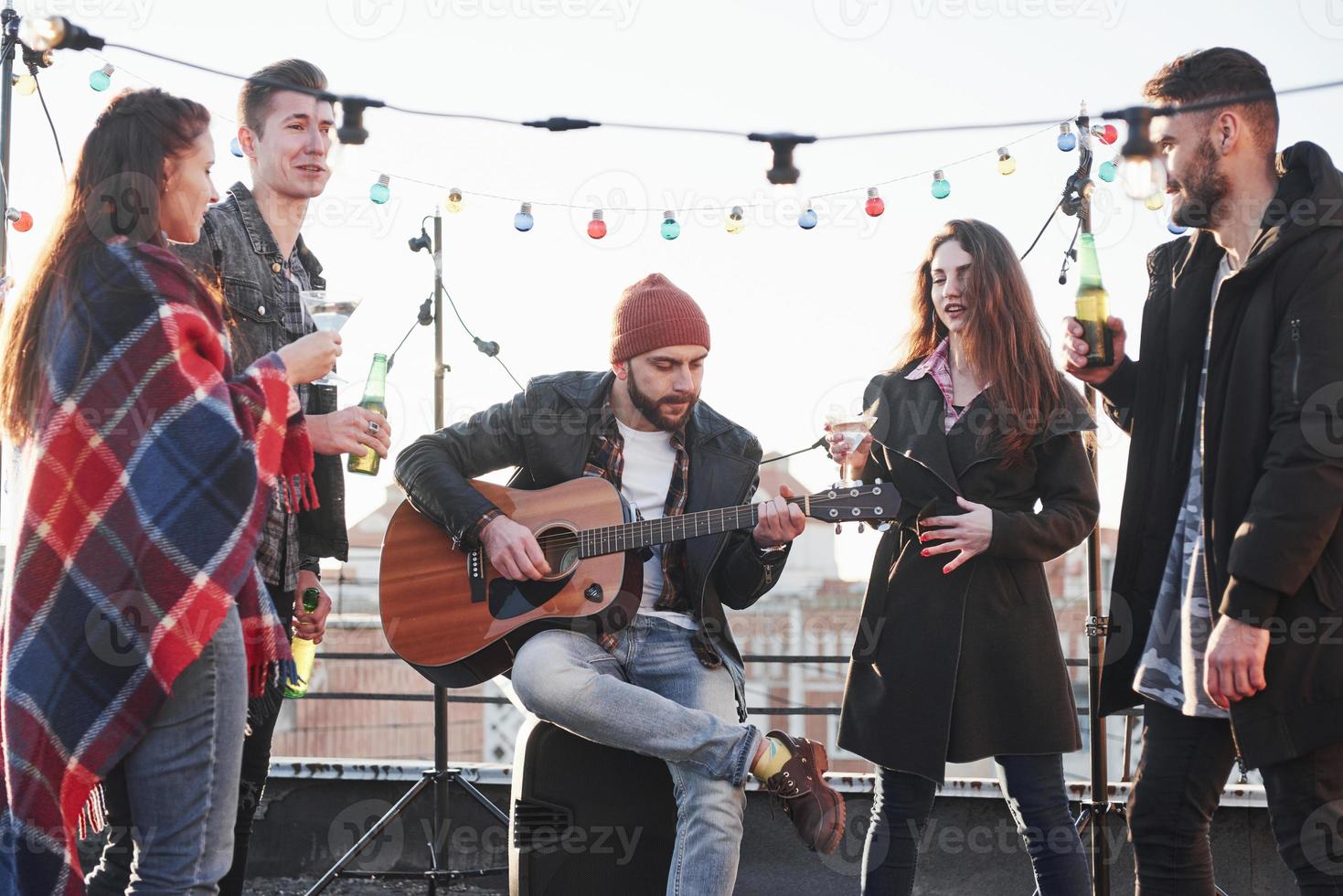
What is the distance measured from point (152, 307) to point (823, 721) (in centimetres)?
5226

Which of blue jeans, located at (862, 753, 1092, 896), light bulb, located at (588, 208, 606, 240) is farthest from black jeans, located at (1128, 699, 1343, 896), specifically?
light bulb, located at (588, 208, 606, 240)

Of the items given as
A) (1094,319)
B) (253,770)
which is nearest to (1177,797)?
(1094,319)

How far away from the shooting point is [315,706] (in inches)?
1795

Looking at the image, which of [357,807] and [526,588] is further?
[357,807]

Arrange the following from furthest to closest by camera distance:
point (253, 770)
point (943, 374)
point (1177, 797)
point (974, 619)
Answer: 1. point (943, 374)
2. point (974, 619)
3. point (253, 770)
4. point (1177, 797)

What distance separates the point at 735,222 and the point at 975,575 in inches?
72.2

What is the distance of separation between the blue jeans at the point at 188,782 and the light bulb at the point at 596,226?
255 cm

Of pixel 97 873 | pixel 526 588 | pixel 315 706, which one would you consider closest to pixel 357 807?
pixel 526 588

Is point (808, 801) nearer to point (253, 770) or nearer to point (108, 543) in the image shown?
point (253, 770)

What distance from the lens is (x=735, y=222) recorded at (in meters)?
4.58

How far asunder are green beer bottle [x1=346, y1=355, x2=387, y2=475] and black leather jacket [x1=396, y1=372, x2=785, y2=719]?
1.29 ft

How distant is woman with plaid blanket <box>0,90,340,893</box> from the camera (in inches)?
85.0

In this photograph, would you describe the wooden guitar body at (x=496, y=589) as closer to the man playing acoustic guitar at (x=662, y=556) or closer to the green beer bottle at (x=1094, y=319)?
the man playing acoustic guitar at (x=662, y=556)

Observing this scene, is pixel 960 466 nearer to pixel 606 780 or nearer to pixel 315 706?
pixel 606 780
